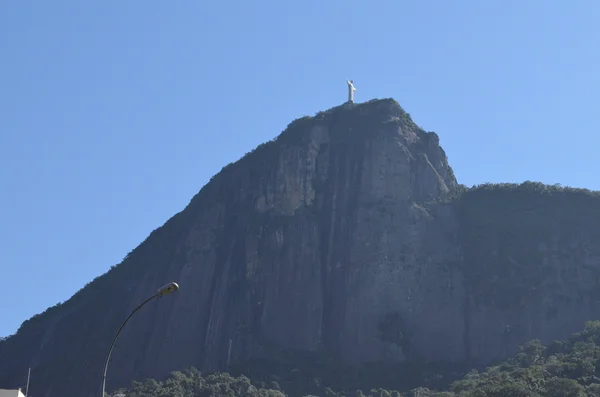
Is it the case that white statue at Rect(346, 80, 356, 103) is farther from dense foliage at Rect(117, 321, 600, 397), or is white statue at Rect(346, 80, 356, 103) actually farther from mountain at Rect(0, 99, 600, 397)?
dense foliage at Rect(117, 321, 600, 397)

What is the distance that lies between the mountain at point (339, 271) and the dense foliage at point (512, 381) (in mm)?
9079

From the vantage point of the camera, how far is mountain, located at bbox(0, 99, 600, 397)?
356 ft

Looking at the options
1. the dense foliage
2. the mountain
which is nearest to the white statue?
the mountain

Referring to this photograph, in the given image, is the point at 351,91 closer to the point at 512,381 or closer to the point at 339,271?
the point at 339,271

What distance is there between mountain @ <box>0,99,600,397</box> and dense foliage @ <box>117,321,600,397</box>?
29.8 ft

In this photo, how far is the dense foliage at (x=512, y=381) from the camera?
70938 millimetres

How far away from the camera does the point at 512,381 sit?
2908 inches

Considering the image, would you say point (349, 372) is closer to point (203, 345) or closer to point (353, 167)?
point (203, 345)

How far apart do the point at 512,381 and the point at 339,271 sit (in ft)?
144

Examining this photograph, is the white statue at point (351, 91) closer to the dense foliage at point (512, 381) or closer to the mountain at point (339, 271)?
the mountain at point (339, 271)

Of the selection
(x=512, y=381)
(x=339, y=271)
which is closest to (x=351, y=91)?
(x=339, y=271)

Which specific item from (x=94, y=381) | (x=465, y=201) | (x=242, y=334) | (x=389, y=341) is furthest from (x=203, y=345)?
(x=465, y=201)

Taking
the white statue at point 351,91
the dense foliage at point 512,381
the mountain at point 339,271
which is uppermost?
the white statue at point 351,91

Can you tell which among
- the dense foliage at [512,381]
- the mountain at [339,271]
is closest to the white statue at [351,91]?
the mountain at [339,271]
